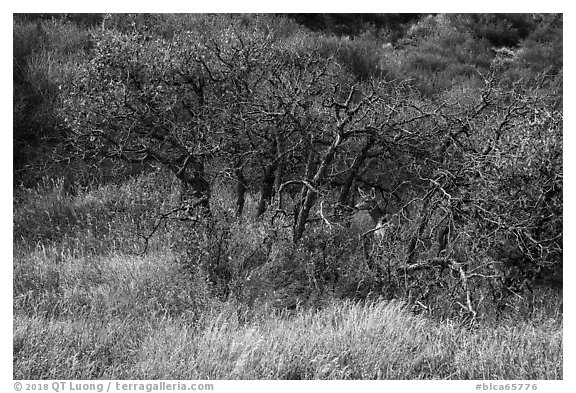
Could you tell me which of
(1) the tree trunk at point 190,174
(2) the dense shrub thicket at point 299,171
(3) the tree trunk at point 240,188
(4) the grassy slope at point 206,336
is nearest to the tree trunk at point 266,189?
(2) the dense shrub thicket at point 299,171

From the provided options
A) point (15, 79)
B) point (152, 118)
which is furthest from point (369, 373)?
point (15, 79)

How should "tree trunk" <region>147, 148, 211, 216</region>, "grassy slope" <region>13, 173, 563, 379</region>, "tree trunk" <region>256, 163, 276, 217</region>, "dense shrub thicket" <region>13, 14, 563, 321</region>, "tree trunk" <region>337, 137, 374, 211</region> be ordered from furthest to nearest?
1. "tree trunk" <region>256, 163, 276, 217</region>
2. "tree trunk" <region>147, 148, 211, 216</region>
3. "tree trunk" <region>337, 137, 374, 211</region>
4. "dense shrub thicket" <region>13, 14, 563, 321</region>
5. "grassy slope" <region>13, 173, 563, 379</region>

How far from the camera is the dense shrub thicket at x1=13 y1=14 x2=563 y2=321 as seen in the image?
5738mm

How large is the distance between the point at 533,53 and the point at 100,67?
11.2 meters

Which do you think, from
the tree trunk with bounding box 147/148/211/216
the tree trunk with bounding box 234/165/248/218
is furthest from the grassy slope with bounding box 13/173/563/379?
the tree trunk with bounding box 234/165/248/218

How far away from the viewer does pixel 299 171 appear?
736cm

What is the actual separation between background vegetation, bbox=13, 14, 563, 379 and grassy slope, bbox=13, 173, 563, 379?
2cm

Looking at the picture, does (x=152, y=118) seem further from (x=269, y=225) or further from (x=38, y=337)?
(x=38, y=337)

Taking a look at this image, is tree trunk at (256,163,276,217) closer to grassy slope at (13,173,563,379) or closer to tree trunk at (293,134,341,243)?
tree trunk at (293,134,341,243)

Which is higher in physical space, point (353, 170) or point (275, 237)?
point (353, 170)

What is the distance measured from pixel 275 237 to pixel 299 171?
5.17 feet

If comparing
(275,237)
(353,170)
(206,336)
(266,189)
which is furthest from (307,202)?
(206,336)

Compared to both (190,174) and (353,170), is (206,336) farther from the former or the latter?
(190,174)

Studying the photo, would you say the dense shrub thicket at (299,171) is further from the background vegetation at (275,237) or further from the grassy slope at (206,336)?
the grassy slope at (206,336)
